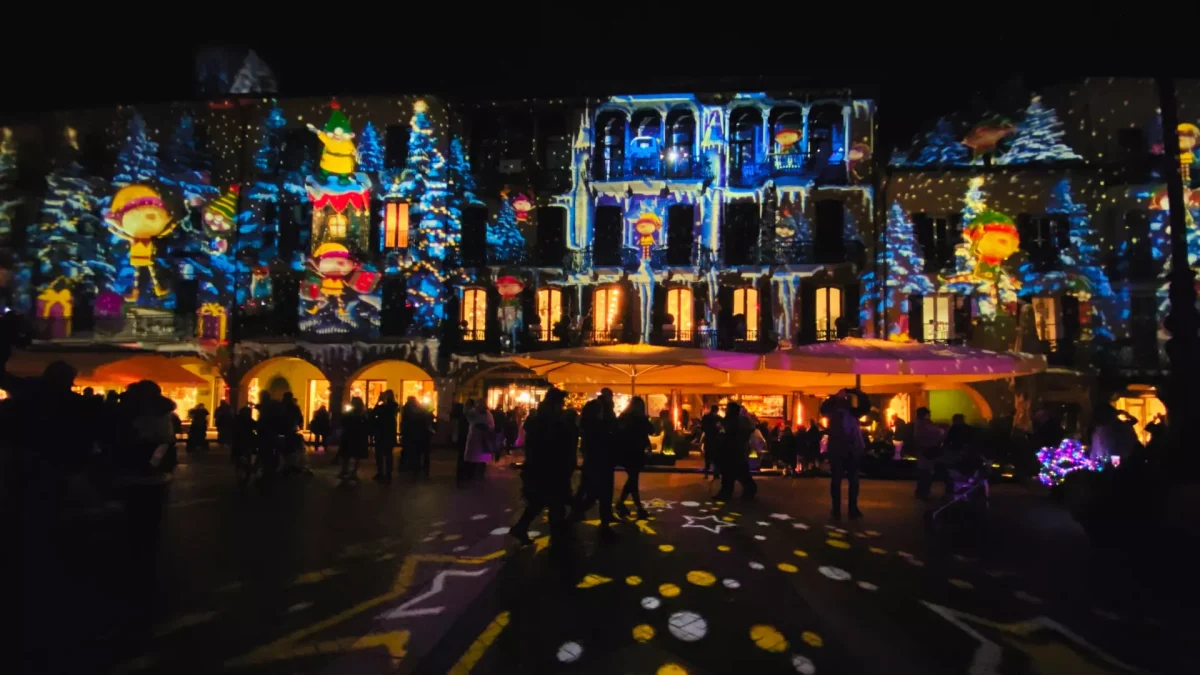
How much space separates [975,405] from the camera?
25859 mm

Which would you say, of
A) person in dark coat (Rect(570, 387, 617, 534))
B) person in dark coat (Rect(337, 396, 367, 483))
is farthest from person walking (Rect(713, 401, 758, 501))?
person in dark coat (Rect(337, 396, 367, 483))

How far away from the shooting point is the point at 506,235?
28781 mm

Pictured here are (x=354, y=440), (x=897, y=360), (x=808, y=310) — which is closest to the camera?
(x=897, y=360)

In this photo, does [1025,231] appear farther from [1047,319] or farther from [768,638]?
[768,638]

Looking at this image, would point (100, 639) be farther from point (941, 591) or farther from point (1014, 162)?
point (1014, 162)

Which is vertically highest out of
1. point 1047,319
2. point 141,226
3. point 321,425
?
point 141,226

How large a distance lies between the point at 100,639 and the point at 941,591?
6.45 meters

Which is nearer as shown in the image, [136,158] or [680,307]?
[680,307]

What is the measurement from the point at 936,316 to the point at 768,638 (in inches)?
946

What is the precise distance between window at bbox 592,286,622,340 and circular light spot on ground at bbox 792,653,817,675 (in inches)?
915

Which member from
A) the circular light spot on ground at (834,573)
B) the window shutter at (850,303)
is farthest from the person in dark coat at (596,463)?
the window shutter at (850,303)

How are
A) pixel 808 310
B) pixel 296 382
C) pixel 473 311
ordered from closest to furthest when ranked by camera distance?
1. pixel 808 310
2. pixel 473 311
3. pixel 296 382

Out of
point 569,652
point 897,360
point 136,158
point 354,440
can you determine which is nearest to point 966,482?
point 897,360

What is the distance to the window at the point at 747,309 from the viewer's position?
27078mm
